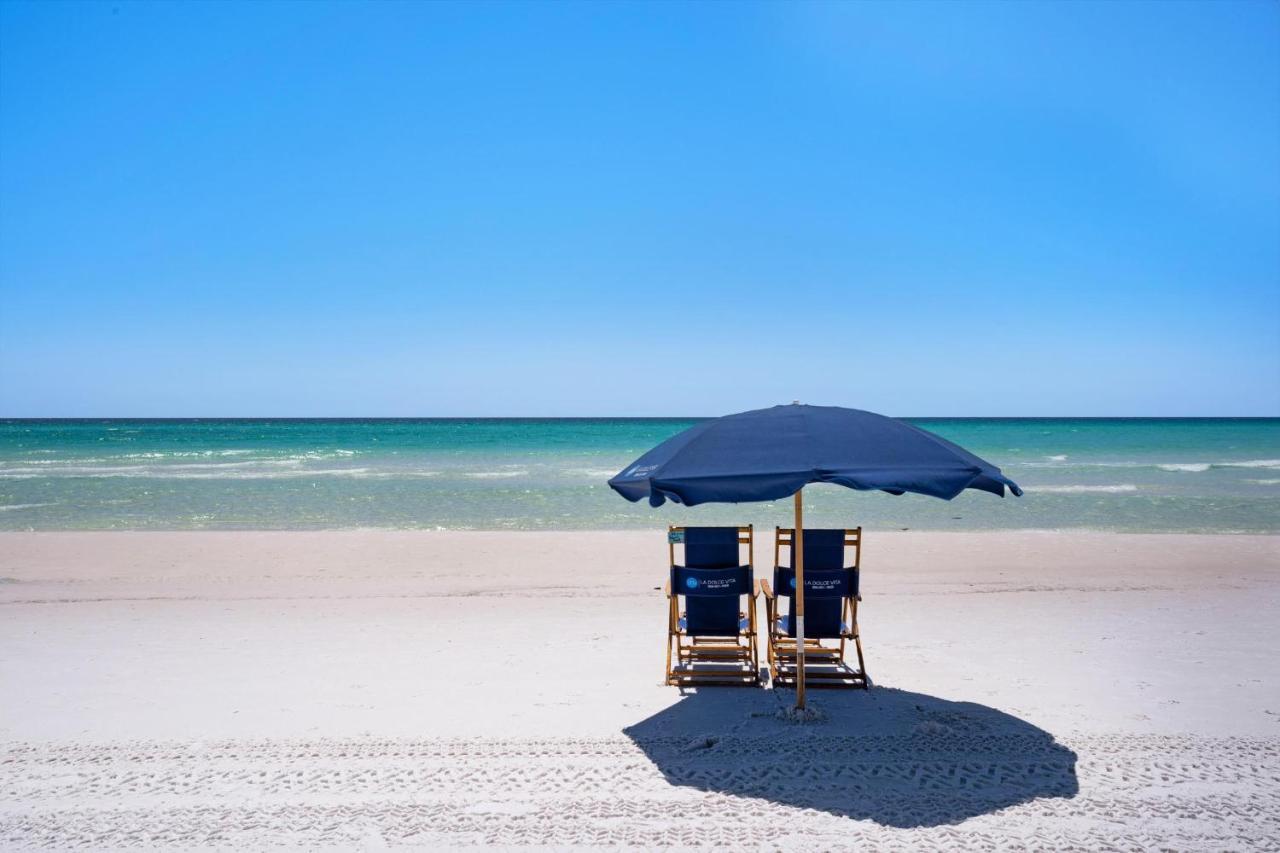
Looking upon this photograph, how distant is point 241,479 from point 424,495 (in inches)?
354

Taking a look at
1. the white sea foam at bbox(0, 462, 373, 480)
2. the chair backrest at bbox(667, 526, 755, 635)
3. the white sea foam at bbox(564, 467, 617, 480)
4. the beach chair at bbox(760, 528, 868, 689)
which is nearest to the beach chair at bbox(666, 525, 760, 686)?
the chair backrest at bbox(667, 526, 755, 635)

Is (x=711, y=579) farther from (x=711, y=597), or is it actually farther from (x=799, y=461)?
(x=799, y=461)

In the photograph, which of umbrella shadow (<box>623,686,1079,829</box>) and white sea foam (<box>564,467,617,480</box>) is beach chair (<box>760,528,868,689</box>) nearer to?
umbrella shadow (<box>623,686,1079,829</box>)

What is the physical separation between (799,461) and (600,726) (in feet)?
6.62

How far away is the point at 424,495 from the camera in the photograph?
71.2ft

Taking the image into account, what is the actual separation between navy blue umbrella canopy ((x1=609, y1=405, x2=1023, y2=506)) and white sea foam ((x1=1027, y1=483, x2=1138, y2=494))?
19539mm

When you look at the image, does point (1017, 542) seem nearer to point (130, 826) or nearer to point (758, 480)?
point (758, 480)

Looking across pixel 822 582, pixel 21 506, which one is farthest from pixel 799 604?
pixel 21 506

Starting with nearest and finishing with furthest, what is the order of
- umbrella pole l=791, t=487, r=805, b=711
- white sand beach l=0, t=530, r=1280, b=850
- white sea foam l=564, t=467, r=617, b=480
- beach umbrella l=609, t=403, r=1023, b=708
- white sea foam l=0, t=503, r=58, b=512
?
white sand beach l=0, t=530, r=1280, b=850
beach umbrella l=609, t=403, r=1023, b=708
umbrella pole l=791, t=487, r=805, b=711
white sea foam l=0, t=503, r=58, b=512
white sea foam l=564, t=467, r=617, b=480

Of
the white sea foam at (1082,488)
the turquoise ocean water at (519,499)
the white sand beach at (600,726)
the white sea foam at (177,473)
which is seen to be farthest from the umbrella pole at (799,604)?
the white sea foam at (177,473)

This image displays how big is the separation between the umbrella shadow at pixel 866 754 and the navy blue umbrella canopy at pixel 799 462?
4.63 feet

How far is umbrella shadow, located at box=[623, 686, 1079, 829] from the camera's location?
386cm

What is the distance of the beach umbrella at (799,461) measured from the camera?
13.3 feet

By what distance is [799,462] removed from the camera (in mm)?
4203
